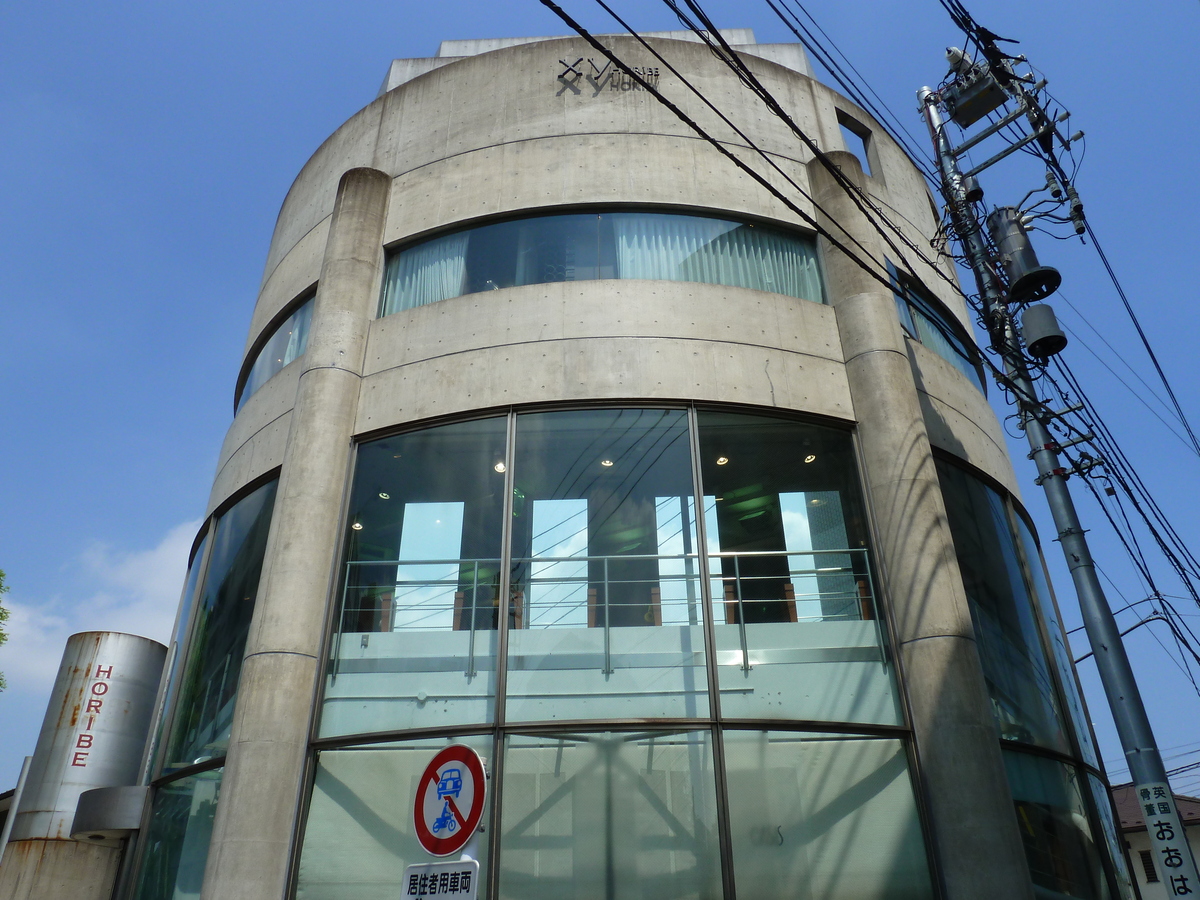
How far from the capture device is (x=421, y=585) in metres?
9.42

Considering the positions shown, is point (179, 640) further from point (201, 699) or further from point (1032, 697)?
point (1032, 697)

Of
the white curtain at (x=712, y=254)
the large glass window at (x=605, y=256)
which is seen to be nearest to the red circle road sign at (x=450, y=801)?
the large glass window at (x=605, y=256)

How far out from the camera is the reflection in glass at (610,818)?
24.7 ft

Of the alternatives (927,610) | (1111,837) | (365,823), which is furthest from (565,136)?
(1111,837)

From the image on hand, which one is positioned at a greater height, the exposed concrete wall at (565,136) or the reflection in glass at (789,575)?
the exposed concrete wall at (565,136)

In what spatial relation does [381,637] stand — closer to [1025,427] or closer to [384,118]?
[1025,427]

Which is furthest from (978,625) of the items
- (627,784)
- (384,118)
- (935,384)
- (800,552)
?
(384,118)

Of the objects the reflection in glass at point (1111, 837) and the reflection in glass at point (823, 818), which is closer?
the reflection in glass at point (823, 818)

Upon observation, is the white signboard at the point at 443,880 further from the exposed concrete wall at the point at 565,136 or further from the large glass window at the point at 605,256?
the exposed concrete wall at the point at 565,136

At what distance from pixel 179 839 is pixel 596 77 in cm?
1180

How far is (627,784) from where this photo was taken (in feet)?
26.1

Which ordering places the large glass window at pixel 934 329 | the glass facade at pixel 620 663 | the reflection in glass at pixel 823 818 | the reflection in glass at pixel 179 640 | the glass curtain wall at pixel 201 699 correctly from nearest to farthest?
the reflection in glass at pixel 823 818 < the glass facade at pixel 620 663 < the glass curtain wall at pixel 201 699 < the reflection in glass at pixel 179 640 < the large glass window at pixel 934 329

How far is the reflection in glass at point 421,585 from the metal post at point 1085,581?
6.28m

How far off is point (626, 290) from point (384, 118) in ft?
20.1
